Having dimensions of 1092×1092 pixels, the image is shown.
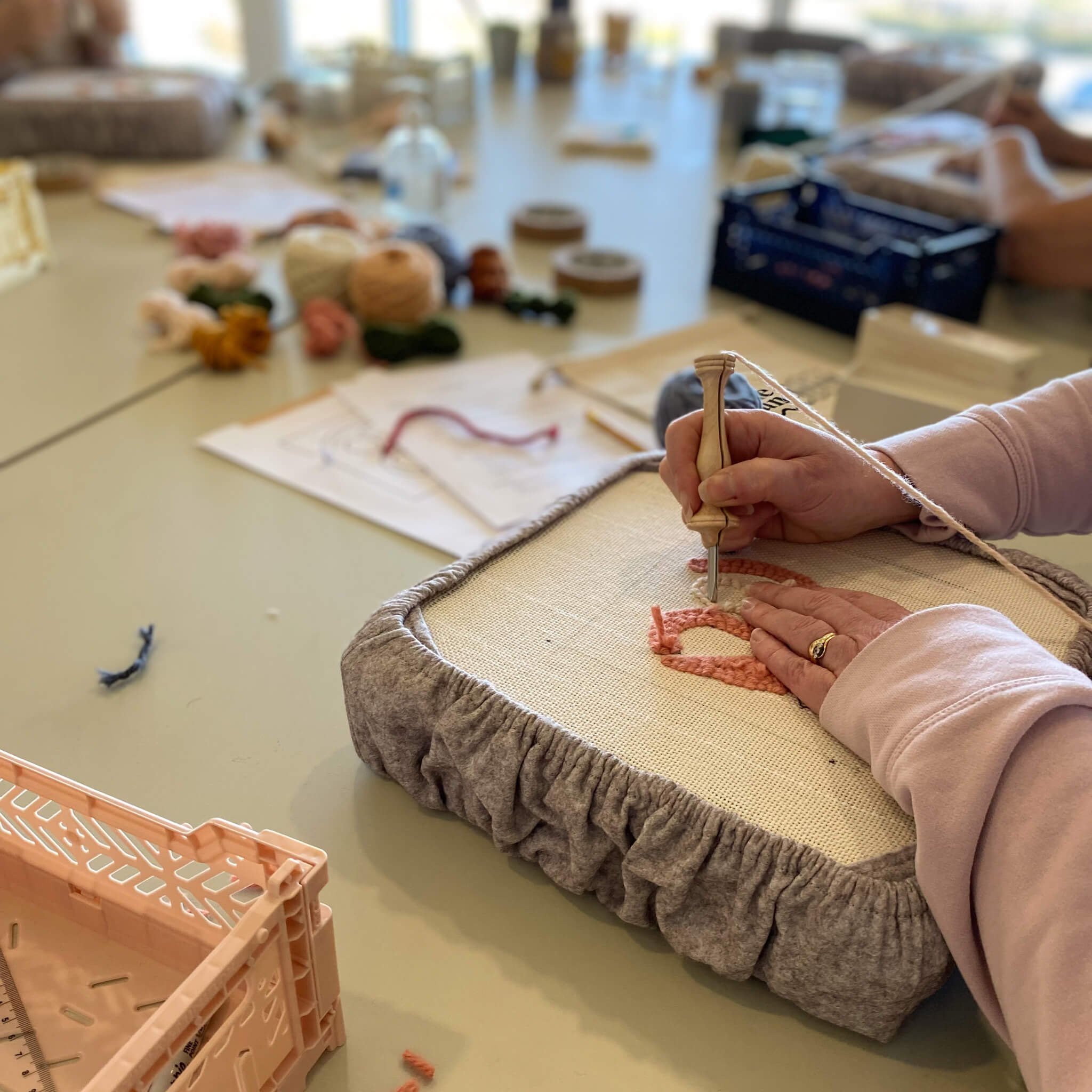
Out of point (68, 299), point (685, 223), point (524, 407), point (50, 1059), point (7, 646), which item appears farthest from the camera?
point (685, 223)

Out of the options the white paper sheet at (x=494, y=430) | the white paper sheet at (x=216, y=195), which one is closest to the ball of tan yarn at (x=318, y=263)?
the white paper sheet at (x=494, y=430)

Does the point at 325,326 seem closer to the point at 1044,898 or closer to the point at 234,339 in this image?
the point at 234,339

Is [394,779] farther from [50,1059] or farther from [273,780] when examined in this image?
[50,1059]

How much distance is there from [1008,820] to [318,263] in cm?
108

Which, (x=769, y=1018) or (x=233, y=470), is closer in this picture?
(x=769, y=1018)

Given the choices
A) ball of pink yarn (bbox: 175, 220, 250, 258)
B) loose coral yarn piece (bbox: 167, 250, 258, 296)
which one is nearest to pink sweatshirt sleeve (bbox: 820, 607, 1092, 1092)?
loose coral yarn piece (bbox: 167, 250, 258, 296)

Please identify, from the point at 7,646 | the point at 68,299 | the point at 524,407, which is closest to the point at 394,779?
the point at 7,646

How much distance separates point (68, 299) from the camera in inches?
54.4

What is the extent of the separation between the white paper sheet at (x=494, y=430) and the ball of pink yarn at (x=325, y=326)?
67 mm

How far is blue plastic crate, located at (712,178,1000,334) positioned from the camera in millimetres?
1287

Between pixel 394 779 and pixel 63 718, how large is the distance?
0.25m

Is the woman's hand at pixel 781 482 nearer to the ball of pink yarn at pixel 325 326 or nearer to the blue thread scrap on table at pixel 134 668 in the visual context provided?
the blue thread scrap on table at pixel 134 668

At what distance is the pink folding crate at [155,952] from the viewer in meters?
0.44

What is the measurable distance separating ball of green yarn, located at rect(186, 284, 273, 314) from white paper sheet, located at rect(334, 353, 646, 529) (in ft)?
0.66
